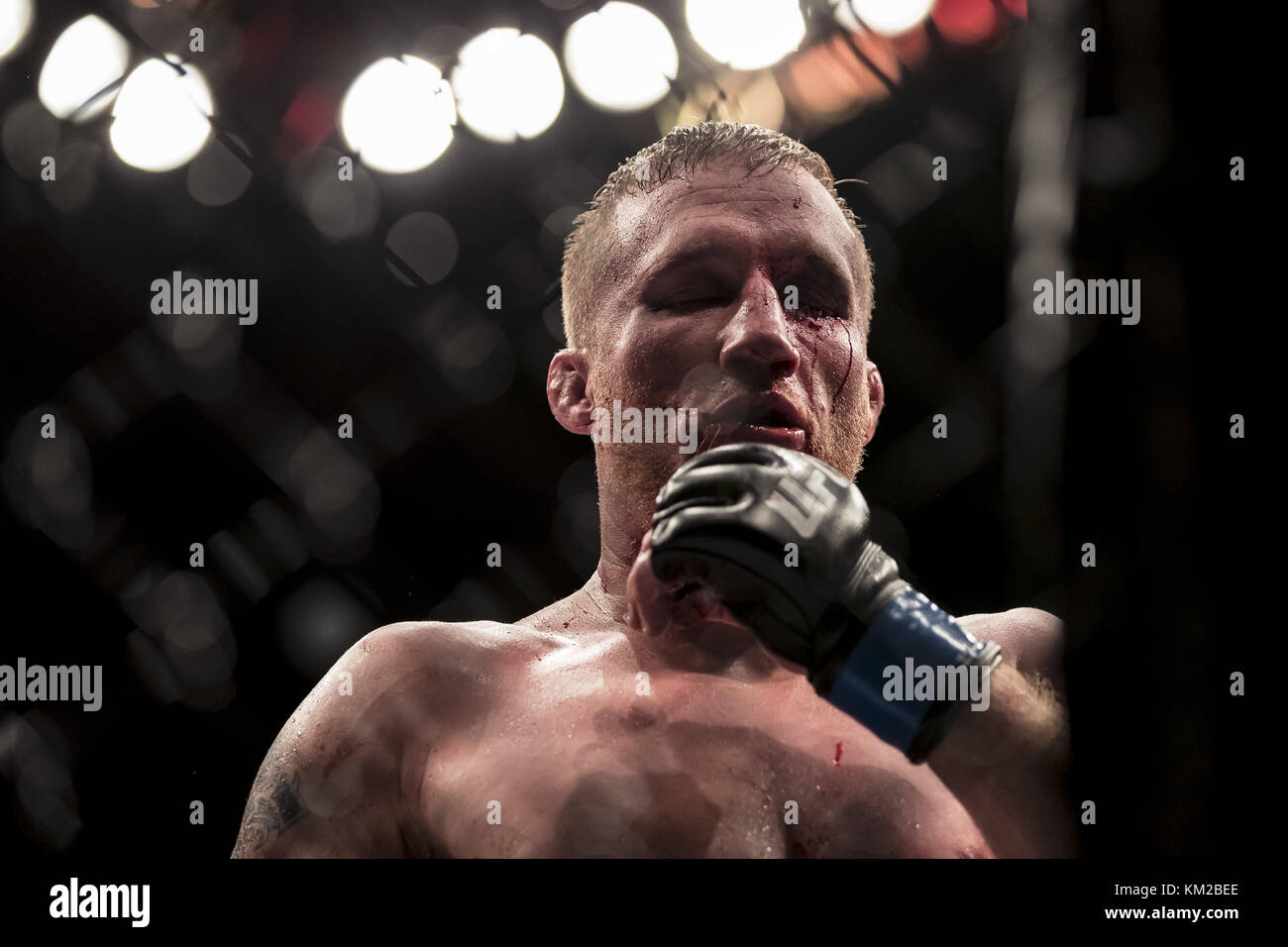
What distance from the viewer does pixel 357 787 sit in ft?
4.84

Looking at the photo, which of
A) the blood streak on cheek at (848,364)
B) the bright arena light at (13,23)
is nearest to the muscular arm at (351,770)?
the blood streak on cheek at (848,364)

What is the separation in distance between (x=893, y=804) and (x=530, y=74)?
1605mm

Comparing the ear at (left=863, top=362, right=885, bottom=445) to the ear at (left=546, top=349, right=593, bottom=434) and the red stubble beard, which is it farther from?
the ear at (left=546, top=349, right=593, bottom=434)

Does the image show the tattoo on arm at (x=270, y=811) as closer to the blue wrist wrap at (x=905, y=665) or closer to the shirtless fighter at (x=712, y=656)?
the shirtless fighter at (x=712, y=656)

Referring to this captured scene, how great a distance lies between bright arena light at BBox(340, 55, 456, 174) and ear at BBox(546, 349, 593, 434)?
22.7 inches

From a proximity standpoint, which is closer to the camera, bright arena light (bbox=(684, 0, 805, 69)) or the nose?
the nose

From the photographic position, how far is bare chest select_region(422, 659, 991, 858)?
131 cm

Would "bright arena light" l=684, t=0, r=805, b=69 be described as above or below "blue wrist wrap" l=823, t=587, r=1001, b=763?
above

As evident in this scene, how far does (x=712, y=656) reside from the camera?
163 cm

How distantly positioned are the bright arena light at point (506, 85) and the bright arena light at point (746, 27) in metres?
0.31

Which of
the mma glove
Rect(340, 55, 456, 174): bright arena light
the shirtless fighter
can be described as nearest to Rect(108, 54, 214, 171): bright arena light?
Rect(340, 55, 456, 174): bright arena light

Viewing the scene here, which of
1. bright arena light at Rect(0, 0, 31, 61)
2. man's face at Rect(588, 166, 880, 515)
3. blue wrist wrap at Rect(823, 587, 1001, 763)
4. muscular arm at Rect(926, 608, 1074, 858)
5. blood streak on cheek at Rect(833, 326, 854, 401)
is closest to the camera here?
blue wrist wrap at Rect(823, 587, 1001, 763)
